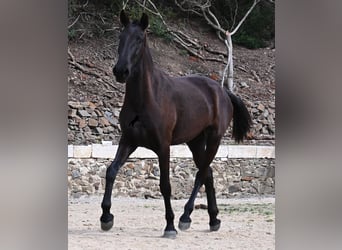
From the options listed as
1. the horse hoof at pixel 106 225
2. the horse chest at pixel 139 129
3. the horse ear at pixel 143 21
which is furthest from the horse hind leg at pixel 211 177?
the horse ear at pixel 143 21

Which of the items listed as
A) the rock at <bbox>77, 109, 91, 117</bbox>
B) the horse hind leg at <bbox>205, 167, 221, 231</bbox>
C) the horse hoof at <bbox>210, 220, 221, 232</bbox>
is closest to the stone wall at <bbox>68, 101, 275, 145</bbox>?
the rock at <bbox>77, 109, 91, 117</bbox>

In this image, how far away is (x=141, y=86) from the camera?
2623 mm

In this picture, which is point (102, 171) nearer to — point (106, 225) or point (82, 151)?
point (82, 151)

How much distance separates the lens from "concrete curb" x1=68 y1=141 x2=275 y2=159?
288cm

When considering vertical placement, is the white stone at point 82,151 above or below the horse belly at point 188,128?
below

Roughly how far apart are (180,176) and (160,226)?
1.08ft

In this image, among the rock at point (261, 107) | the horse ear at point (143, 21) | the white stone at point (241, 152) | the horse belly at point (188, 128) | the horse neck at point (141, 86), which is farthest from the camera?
the rock at point (261, 107)

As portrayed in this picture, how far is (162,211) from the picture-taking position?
2801 millimetres

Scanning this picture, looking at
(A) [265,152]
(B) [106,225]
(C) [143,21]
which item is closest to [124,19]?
(C) [143,21]

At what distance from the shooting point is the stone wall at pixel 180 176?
286cm

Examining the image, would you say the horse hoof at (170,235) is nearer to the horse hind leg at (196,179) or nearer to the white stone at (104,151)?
the horse hind leg at (196,179)

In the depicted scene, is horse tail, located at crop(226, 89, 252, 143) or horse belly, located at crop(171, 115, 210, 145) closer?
horse belly, located at crop(171, 115, 210, 145)

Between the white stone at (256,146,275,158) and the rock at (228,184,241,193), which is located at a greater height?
the white stone at (256,146,275,158)

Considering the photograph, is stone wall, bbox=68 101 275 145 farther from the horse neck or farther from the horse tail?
the horse neck
